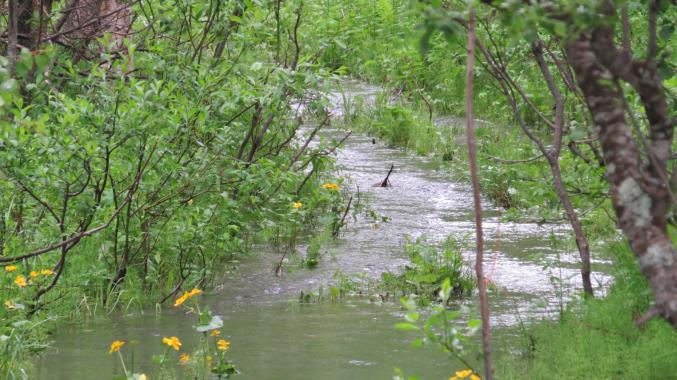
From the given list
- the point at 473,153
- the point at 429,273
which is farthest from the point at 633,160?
the point at 429,273

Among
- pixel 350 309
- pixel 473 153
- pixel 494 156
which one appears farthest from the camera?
pixel 494 156

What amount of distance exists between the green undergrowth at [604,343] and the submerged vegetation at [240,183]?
0.01 metres

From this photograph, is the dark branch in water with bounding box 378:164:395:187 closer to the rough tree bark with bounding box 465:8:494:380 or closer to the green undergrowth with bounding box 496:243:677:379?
the green undergrowth with bounding box 496:243:677:379

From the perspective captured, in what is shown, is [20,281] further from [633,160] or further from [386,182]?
[386,182]

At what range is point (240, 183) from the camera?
6551mm

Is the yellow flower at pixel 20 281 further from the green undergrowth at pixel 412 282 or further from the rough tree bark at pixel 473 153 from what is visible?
the rough tree bark at pixel 473 153

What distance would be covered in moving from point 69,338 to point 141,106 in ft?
4.47

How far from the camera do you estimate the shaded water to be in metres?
5.30

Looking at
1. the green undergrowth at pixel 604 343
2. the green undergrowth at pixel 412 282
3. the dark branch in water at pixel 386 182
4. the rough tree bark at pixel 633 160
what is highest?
the dark branch in water at pixel 386 182

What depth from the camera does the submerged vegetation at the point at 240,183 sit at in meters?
3.29

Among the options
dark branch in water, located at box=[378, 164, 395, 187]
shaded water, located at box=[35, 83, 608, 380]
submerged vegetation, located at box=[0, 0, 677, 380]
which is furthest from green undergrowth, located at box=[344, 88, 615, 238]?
dark branch in water, located at box=[378, 164, 395, 187]

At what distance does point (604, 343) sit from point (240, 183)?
261cm

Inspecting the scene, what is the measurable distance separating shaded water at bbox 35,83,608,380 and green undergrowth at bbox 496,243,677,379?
9.1 inches

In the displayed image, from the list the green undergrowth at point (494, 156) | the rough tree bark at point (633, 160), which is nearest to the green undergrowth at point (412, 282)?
the green undergrowth at point (494, 156)
